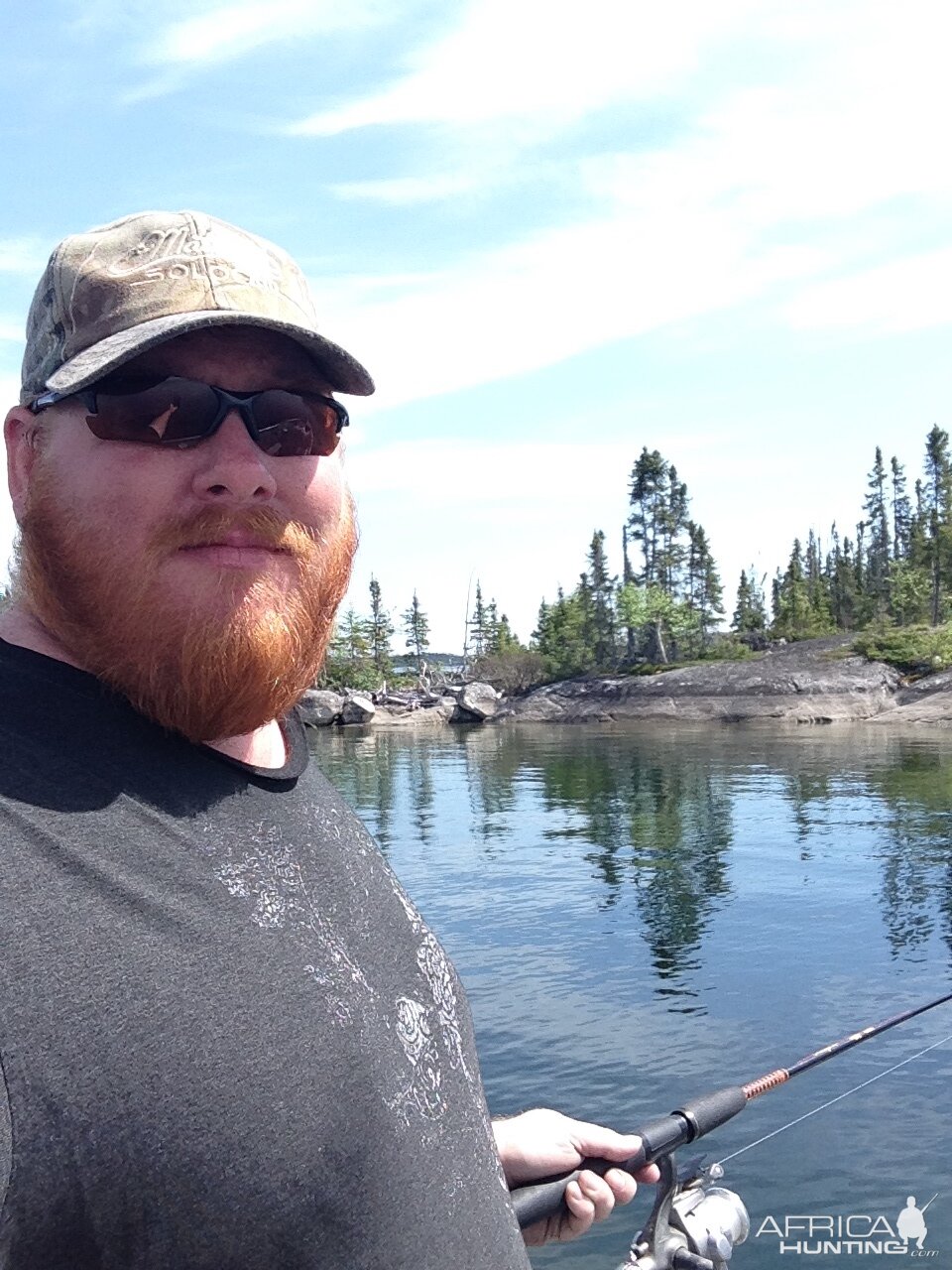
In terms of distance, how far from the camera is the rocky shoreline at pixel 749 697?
6384 cm

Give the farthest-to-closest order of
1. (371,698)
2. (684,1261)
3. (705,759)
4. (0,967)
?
(371,698) → (705,759) → (684,1261) → (0,967)

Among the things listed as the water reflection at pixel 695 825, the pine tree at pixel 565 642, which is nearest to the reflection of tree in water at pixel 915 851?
the water reflection at pixel 695 825

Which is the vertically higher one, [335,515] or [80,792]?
[335,515]

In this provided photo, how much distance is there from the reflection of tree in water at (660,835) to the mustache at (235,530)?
14.0 metres

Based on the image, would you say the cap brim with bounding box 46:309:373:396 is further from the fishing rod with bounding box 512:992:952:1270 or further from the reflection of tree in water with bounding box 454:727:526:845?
the reflection of tree in water with bounding box 454:727:526:845

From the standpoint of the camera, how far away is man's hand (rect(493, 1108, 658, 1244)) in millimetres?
2539

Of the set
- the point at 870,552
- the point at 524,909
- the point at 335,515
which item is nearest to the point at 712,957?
the point at 524,909

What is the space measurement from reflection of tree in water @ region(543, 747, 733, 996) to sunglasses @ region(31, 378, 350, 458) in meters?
14.0

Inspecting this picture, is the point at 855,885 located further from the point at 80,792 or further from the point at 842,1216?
the point at 80,792

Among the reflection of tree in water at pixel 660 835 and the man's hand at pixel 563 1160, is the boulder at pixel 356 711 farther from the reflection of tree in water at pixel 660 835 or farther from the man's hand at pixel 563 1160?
the man's hand at pixel 563 1160

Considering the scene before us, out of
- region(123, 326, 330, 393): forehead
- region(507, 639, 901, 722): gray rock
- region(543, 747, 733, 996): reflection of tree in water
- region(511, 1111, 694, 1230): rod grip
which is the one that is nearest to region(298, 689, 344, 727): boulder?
region(507, 639, 901, 722): gray rock

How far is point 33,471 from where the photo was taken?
198cm

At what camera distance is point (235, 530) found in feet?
6.37

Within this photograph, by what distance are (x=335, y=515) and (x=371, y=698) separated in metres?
91.7
